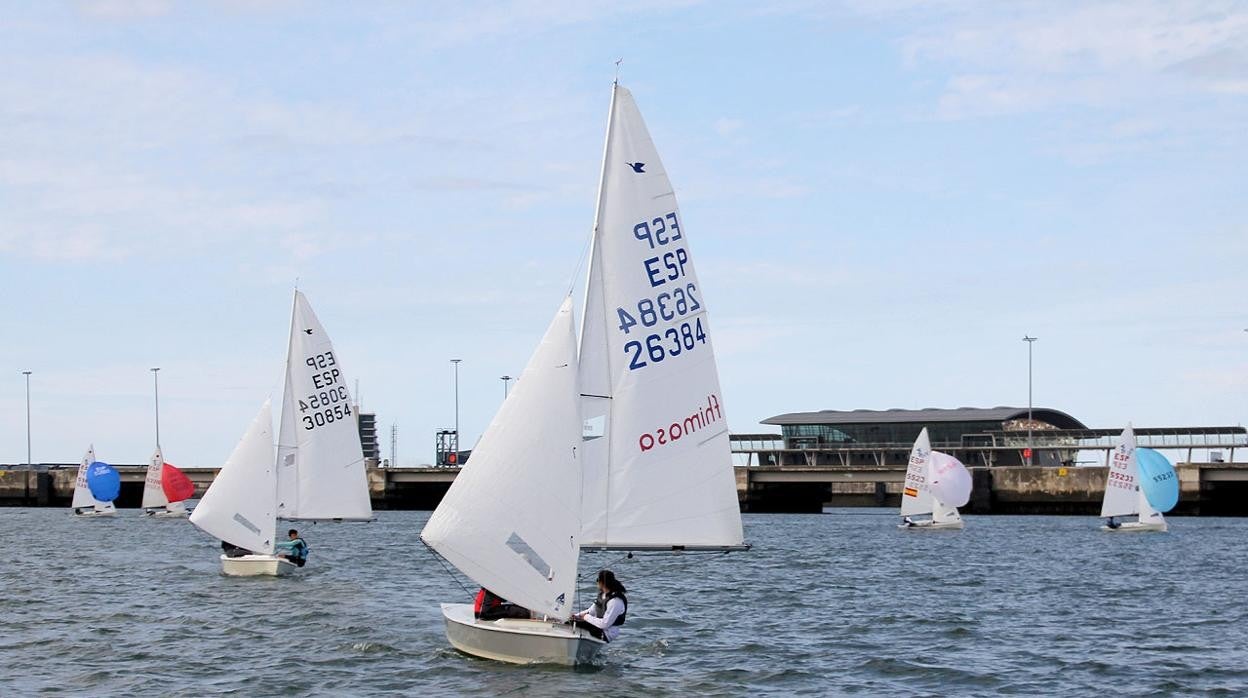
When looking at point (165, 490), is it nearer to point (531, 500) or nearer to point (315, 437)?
→ point (315, 437)

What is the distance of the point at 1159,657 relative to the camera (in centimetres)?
2836

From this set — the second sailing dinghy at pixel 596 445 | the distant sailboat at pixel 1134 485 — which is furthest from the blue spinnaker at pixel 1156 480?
the second sailing dinghy at pixel 596 445

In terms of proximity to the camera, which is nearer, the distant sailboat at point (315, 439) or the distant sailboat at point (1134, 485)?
the distant sailboat at point (315, 439)

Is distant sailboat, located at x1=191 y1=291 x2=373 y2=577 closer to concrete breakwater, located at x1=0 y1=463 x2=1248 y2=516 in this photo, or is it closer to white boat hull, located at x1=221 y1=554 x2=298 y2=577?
white boat hull, located at x1=221 y1=554 x2=298 y2=577

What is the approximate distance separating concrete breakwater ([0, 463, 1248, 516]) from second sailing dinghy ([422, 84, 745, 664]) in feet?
242

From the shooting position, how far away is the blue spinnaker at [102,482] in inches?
3819

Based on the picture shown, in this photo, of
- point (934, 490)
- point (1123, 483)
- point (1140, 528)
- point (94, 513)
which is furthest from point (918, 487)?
point (94, 513)

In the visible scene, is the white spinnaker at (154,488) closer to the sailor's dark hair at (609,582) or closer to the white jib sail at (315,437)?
the white jib sail at (315,437)

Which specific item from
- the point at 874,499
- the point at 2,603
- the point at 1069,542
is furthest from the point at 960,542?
the point at 874,499

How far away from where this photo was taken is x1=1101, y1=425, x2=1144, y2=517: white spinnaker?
75750mm

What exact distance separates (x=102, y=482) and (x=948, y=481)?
55.6 metres

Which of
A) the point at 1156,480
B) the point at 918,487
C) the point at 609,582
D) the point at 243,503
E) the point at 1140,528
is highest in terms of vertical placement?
the point at 243,503

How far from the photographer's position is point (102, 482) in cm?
9738

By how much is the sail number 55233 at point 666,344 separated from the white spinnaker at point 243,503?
2107 centimetres
